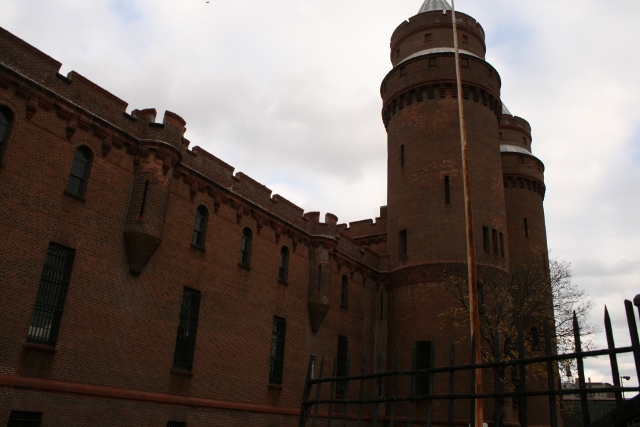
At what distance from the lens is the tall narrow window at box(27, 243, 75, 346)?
15602 mm

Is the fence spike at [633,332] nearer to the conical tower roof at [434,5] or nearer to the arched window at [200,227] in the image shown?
the arched window at [200,227]

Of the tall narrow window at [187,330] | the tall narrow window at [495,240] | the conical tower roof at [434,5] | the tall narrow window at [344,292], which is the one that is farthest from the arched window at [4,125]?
the conical tower roof at [434,5]

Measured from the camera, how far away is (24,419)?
14711mm

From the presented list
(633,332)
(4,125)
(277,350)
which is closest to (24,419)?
(4,125)

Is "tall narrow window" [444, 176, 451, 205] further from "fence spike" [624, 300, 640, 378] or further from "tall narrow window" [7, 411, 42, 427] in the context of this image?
"fence spike" [624, 300, 640, 378]

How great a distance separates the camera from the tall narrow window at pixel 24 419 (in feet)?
47.4

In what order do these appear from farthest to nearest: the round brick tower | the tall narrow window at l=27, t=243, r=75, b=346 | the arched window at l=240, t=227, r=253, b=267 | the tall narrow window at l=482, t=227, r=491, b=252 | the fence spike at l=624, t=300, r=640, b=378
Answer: the tall narrow window at l=482, t=227, r=491, b=252, the round brick tower, the arched window at l=240, t=227, r=253, b=267, the tall narrow window at l=27, t=243, r=75, b=346, the fence spike at l=624, t=300, r=640, b=378

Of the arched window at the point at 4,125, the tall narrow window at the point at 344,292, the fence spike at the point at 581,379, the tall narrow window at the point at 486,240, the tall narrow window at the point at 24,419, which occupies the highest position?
the tall narrow window at the point at 486,240

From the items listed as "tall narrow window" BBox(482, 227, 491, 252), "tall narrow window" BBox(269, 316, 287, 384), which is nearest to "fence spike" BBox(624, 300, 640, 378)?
"tall narrow window" BBox(269, 316, 287, 384)

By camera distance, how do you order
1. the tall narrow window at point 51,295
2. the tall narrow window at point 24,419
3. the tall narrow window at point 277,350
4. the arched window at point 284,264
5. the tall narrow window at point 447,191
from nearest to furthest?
the tall narrow window at point 24,419, the tall narrow window at point 51,295, the tall narrow window at point 277,350, the arched window at point 284,264, the tall narrow window at point 447,191

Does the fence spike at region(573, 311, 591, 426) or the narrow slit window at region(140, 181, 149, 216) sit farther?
the narrow slit window at region(140, 181, 149, 216)

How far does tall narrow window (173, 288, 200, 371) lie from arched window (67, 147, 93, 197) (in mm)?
5219

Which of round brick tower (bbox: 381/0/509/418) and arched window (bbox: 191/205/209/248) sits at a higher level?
round brick tower (bbox: 381/0/509/418)

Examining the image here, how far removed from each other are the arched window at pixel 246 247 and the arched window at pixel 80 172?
24.0ft
